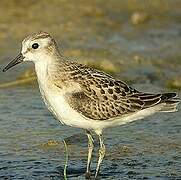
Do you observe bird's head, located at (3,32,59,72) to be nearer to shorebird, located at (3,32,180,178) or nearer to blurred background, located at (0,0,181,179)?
shorebird, located at (3,32,180,178)

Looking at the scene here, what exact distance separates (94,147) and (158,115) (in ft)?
5.32

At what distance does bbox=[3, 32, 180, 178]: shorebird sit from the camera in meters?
9.80

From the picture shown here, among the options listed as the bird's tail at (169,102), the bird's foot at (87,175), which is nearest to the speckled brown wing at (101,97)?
the bird's tail at (169,102)

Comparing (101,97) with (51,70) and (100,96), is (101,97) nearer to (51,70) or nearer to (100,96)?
(100,96)

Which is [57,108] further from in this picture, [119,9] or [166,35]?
[119,9]

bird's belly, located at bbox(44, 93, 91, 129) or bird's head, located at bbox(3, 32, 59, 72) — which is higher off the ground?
bird's head, located at bbox(3, 32, 59, 72)

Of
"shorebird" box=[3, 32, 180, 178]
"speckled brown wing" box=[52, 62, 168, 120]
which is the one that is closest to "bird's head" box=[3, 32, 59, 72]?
"shorebird" box=[3, 32, 180, 178]

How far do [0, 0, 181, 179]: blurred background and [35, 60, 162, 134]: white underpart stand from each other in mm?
560

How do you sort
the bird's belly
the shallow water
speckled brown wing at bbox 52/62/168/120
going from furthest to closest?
the shallow water, speckled brown wing at bbox 52/62/168/120, the bird's belly

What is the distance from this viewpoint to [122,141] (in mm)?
11242

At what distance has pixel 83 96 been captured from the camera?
9922 millimetres

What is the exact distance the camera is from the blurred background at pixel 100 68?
33.9ft

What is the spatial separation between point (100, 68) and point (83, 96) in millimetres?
5012

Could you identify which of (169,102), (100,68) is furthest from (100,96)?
(100,68)
